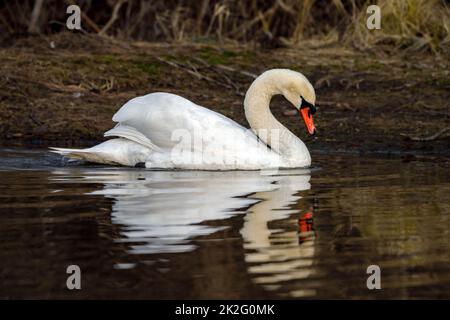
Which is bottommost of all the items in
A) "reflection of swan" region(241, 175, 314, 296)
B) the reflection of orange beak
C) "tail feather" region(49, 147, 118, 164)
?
"reflection of swan" region(241, 175, 314, 296)

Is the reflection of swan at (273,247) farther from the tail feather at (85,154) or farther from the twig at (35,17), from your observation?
the twig at (35,17)

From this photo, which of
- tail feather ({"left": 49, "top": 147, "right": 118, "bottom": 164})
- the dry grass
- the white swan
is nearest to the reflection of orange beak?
the white swan

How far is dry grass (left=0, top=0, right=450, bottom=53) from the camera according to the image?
13.9 m

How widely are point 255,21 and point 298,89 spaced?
6.13m

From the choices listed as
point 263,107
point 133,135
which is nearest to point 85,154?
point 133,135

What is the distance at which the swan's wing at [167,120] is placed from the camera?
9219 millimetres

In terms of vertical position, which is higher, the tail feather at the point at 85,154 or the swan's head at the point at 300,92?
the swan's head at the point at 300,92

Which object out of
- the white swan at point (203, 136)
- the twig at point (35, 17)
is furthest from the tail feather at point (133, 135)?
the twig at point (35, 17)

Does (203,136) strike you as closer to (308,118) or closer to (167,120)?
(167,120)

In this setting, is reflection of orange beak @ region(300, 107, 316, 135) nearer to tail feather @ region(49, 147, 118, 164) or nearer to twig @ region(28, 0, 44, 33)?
tail feather @ region(49, 147, 118, 164)

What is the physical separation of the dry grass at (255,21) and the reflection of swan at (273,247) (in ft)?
21.6

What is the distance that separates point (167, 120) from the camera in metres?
9.37

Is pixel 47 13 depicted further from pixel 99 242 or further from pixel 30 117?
pixel 99 242

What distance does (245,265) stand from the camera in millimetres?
5758
